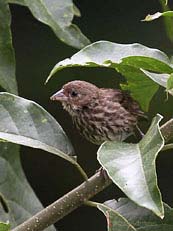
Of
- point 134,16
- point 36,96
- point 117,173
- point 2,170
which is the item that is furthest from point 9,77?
point 134,16

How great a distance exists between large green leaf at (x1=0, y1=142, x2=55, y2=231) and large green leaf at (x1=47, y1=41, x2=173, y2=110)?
15.7 inches

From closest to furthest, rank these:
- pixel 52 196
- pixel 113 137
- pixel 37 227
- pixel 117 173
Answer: pixel 117 173
pixel 37 227
pixel 113 137
pixel 52 196

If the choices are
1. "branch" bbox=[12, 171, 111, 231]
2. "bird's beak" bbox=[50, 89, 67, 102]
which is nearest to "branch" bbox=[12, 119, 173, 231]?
"branch" bbox=[12, 171, 111, 231]

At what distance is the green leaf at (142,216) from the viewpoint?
5.32 feet

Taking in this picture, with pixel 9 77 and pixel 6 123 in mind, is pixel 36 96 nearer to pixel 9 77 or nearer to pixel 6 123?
pixel 9 77

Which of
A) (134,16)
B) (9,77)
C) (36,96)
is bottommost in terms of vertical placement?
(36,96)

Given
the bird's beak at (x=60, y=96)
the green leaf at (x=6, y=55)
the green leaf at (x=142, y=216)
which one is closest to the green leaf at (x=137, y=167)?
the green leaf at (x=142, y=216)

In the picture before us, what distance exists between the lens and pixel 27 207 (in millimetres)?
2047

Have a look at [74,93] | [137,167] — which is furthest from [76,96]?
[137,167]

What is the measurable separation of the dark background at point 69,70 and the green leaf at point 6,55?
110 centimetres

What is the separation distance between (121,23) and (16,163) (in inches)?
53.0

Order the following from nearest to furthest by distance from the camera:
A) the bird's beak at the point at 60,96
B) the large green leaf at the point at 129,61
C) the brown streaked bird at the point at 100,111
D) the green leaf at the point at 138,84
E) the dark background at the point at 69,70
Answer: the large green leaf at the point at 129,61
the green leaf at the point at 138,84
the brown streaked bird at the point at 100,111
the bird's beak at the point at 60,96
the dark background at the point at 69,70

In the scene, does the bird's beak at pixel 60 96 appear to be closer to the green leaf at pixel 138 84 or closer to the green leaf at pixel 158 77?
the green leaf at pixel 138 84

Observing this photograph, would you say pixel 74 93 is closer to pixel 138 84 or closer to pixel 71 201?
pixel 138 84
